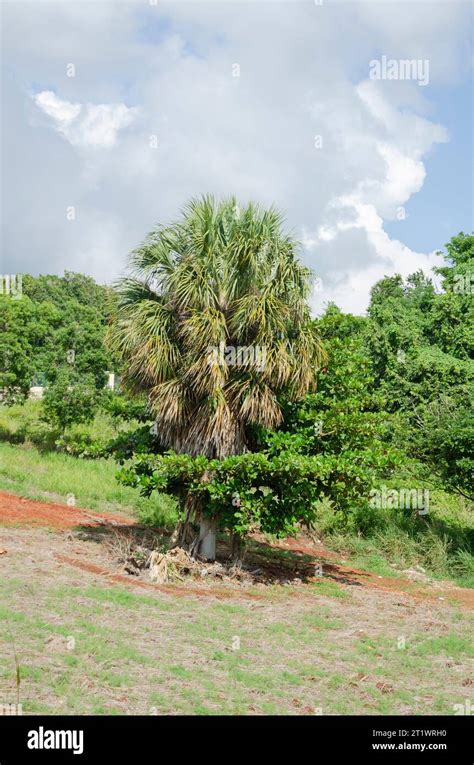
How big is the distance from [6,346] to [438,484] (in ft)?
58.0

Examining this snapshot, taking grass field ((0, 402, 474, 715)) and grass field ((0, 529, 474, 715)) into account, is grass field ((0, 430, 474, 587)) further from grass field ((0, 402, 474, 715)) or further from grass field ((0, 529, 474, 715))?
grass field ((0, 529, 474, 715))

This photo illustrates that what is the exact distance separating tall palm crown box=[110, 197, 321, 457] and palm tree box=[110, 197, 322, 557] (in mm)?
17

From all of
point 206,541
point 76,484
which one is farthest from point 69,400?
point 206,541

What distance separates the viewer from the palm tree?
37.0ft

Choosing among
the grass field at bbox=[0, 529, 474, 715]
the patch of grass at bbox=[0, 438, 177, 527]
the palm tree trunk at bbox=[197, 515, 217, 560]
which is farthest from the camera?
the patch of grass at bbox=[0, 438, 177, 527]

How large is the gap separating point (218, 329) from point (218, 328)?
17mm

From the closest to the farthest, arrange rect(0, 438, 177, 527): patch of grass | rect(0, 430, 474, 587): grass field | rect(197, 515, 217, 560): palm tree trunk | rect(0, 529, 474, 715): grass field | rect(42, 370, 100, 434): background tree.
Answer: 1. rect(0, 529, 474, 715): grass field
2. rect(197, 515, 217, 560): palm tree trunk
3. rect(0, 430, 474, 587): grass field
4. rect(0, 438, 177, 527): patch of grass
5. rect(42, 370, 100, 434): background tree

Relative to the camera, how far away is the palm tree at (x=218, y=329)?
1127 cm

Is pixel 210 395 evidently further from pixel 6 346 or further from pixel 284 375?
pixel 6 346

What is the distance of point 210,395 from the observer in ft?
36.6

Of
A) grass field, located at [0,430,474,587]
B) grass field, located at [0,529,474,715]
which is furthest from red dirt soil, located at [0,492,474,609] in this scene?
grass field, located at [0,430,474,587]
